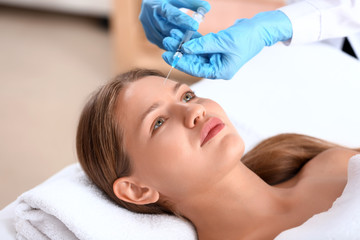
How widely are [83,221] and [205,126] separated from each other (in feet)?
1.32

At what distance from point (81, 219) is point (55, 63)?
7.42 ft

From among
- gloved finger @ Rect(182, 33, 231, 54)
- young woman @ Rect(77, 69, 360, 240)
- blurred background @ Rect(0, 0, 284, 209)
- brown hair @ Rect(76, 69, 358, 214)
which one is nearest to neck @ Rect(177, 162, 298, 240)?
young woman @ Rect(77, 69, 360, 240)

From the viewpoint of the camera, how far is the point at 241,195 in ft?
3.82

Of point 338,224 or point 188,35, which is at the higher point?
point 188,35

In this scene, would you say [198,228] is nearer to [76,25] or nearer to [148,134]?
[148,134]

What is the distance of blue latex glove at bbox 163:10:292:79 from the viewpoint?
3.62 feet

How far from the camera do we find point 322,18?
4.15ft

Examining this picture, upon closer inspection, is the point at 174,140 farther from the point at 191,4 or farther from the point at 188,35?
the point at 191,4

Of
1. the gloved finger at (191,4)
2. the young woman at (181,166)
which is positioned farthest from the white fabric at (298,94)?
the gloved finger at (191,4)

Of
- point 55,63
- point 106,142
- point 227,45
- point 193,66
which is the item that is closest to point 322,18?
point 227,45

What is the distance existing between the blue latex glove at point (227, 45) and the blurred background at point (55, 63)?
1027mm

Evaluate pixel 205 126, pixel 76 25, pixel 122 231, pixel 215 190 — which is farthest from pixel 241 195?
pixel 76 25

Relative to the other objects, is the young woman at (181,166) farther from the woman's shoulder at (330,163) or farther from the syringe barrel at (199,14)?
the syringe barrel at (199,14)

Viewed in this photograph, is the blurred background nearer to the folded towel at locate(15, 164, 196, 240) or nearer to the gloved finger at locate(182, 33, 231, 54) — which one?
the folded towel at locate(15, 164, 196, 240)
